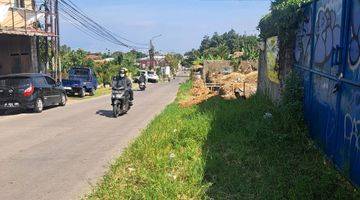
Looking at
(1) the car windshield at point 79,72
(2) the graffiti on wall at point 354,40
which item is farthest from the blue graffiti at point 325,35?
(1) the car windshield at point 79,72

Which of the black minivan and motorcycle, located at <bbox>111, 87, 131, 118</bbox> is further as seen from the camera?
the black minivan

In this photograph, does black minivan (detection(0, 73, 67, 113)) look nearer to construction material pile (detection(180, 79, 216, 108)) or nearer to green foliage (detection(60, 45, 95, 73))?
construction material pile (detection(180, 79, 216, 108))

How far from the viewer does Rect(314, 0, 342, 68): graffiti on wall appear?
Result: 7.62 meters

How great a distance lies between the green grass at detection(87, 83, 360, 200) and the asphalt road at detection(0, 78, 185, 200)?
565 mm

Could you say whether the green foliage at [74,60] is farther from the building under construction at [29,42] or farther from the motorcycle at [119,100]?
the motorcycle at [119,100]

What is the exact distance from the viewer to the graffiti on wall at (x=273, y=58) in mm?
14567

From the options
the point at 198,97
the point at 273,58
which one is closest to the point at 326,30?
the point at 273,58

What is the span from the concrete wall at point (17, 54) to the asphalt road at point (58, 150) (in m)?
12.5

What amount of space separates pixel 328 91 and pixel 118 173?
3.89 metres

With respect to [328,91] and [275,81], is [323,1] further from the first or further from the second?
[275,81]

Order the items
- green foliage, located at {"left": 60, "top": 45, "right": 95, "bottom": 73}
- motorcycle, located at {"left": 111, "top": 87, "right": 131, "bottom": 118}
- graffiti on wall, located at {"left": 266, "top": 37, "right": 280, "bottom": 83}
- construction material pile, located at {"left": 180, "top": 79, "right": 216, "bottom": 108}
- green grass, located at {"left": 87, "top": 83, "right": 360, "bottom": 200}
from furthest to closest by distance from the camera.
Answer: green foliage, located at {"left": 60, "top": 45, "right": 95, "bottom": 73}
construction material pile, located at {"left": 180, "top": 79, "right": 216, "bottom": 108}
motorcycle, located at {"left": 111, "top": 87, "right": 131, "bottom": 118}
graffiti on wall, located at {"left": 266, "top": 37, "right": 280, "bottom": 83}
green grass, located at {"left": 87, "top": 83, "right": 360, "bottom": 200}

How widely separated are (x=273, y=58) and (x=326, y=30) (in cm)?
715

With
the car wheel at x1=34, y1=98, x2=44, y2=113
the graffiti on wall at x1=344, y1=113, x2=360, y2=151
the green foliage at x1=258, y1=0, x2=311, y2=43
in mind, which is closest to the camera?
the graffiti on wall at x1=344, y1=113, x2=360, y2=151

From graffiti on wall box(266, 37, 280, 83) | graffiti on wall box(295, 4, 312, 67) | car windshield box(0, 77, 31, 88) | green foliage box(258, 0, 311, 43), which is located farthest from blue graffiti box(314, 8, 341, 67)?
car windshield box(0, 77, 31, 88)
